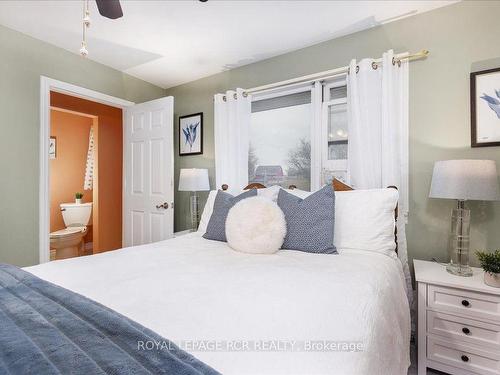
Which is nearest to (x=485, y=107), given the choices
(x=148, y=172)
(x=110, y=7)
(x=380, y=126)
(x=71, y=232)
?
(x=380, y=126)

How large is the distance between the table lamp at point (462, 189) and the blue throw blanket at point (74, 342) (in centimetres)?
167

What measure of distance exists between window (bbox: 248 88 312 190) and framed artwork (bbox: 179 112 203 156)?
0.72 metres

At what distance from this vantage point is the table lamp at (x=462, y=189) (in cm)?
153

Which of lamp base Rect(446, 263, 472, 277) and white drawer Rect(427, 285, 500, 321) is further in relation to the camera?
lamp base Rect(446, 263, 472, 277)

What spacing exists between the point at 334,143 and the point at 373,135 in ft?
1.26

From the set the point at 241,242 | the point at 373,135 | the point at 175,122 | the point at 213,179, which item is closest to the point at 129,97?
the point at 175,122

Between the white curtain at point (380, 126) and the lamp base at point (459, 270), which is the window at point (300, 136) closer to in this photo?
the white curtain at point (380, 126)

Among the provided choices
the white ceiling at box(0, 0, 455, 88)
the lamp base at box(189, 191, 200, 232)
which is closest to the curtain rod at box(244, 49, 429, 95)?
the white ceiling at box(0, 0, 455, 88)

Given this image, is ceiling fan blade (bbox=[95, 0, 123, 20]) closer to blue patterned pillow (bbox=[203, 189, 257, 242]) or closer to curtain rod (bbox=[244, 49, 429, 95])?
blue patterned pillow (bbox=[203, 189, 257, 242])

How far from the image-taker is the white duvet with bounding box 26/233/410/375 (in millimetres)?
667

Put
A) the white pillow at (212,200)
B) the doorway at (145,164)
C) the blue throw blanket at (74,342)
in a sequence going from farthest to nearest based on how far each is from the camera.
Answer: the doorway at (145,164) < the white pillow at (212,200) < the blue throw blanket at (74,342)

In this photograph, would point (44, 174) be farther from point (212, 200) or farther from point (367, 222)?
point (367, 222)

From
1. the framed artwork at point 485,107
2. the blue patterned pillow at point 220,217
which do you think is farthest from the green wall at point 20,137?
the framed artwork at point 485,107

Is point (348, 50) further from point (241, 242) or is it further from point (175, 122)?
point (175, 122)
